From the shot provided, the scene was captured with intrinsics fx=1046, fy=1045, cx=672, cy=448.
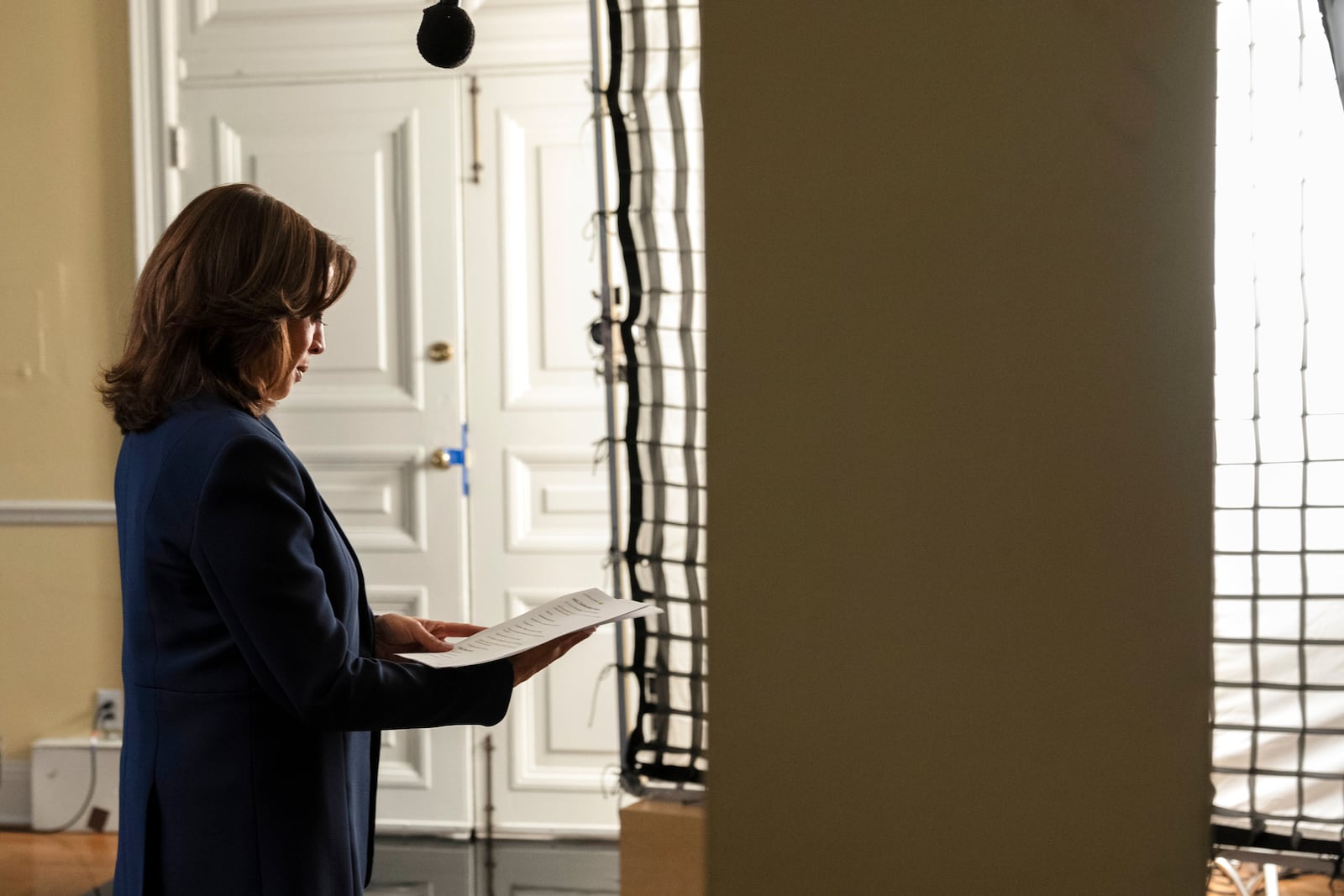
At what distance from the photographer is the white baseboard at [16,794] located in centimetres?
288

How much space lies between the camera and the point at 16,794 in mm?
2889

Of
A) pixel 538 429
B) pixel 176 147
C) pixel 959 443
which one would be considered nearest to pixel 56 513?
pixel 176 147

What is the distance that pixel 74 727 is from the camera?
2.88 metres

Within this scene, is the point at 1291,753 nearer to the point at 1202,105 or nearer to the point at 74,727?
the point at 1202,105

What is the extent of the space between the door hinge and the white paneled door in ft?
0.04

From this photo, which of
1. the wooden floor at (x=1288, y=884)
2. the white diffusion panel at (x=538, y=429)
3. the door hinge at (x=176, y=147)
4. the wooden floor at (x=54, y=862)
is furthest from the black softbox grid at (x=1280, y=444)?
the door hinge at (x=176, y=147)

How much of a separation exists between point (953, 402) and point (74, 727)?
3126 mm

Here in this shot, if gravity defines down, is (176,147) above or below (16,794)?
above

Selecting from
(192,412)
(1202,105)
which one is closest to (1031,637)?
(1202,105)

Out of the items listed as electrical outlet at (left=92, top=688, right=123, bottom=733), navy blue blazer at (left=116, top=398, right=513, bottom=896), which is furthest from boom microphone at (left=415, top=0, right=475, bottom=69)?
electrical outlet at (left=92, top=688, right=123, bottom=733)

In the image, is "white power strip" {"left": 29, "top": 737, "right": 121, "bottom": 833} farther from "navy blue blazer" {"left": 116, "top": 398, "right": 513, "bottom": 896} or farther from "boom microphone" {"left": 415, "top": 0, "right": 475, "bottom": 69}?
"boom microphone" {"left": 415, "top": 0, "right": 475, "bottom": 69}

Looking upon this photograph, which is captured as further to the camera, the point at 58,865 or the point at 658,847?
the point at 58,865

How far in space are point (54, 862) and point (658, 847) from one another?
2.19 m

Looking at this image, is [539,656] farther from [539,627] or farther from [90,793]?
[90,793]
